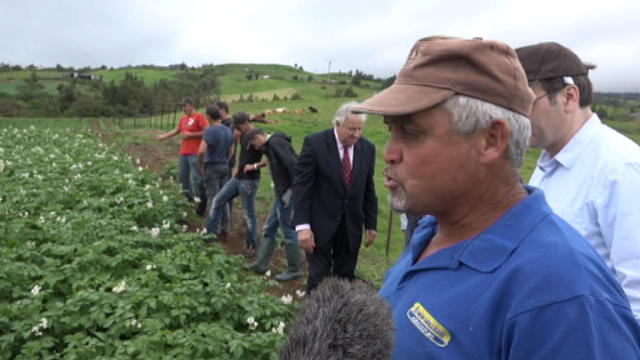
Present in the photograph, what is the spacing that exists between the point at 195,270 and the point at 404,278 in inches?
164

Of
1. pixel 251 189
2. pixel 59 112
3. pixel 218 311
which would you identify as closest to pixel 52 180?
pixel 251 189

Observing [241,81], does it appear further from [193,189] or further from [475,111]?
[475,111]

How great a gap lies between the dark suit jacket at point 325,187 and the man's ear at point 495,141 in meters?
3.25

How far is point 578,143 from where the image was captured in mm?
2193

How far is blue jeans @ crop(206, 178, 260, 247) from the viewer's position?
282 inches

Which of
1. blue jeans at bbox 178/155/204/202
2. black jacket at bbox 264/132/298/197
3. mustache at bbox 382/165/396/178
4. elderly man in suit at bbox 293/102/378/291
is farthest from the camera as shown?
blue jeans at bbox 178/155/204/202

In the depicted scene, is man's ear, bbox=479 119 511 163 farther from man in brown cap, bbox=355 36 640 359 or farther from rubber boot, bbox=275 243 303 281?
rubber boot, bbox=275 243 303 281

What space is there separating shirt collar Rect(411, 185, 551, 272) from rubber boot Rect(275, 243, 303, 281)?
523 cm

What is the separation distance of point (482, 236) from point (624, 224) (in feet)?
3.16

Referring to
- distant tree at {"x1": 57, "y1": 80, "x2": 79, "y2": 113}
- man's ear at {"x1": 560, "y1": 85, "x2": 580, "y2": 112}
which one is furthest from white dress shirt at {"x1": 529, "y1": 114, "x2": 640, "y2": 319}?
distant tree at {"x1": 57, "y1": 80, "x2": 79, "y2": 113}

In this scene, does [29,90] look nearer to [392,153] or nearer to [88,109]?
[88,109]

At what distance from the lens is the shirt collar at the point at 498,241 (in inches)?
47.3

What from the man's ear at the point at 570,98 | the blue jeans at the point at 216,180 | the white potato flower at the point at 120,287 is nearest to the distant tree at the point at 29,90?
the blue jeans at the point at 216,180

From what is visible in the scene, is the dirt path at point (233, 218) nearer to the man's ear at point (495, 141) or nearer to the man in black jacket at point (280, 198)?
the man in black jacket at point (280, 198)
